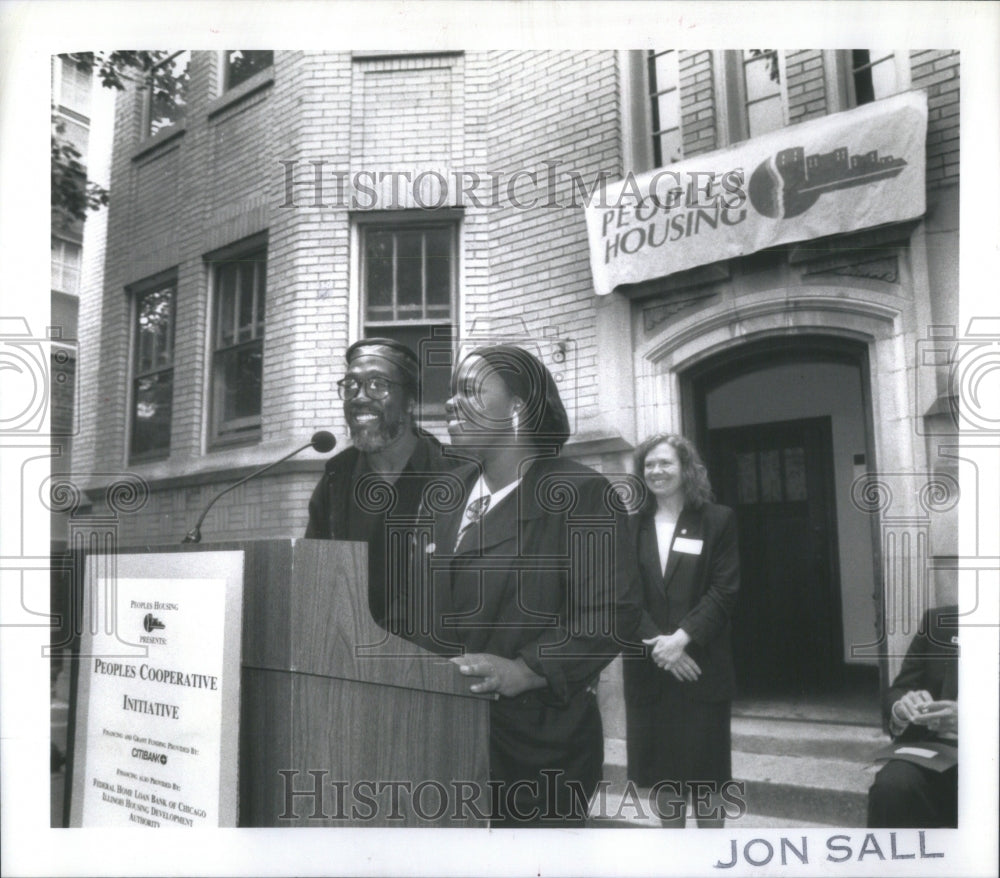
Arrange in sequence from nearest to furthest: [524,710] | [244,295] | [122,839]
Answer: [524,710] < [122,839] < [244,295]

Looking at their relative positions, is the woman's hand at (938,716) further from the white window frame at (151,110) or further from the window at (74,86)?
the window at (74,86)

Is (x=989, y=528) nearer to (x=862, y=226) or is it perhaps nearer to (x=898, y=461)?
(x=898, y=461)

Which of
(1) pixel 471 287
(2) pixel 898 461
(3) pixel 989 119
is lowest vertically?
(2) pixel 898 461

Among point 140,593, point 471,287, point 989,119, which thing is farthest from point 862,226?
point 140,593

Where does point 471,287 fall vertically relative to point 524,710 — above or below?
above

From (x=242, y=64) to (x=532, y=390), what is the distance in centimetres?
155

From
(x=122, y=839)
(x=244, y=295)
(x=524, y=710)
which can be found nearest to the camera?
(x=524, y=710)

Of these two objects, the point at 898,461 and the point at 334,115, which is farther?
the point at 334,115

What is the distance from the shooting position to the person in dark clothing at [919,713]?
2.59 metres

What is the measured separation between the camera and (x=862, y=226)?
8.52 ft

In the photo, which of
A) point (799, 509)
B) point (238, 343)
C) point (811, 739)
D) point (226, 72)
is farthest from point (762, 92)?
point (811, 739)

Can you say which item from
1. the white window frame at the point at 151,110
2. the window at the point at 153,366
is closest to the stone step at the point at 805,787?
the window at the point at 153,366

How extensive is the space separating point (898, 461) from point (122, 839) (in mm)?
2790

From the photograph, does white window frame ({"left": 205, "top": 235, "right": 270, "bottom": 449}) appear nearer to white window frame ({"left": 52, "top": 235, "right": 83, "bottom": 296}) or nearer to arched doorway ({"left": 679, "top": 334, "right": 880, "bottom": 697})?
white window frame ({"left": 52, "top": 235, "right": 83, "bottom": 296})
